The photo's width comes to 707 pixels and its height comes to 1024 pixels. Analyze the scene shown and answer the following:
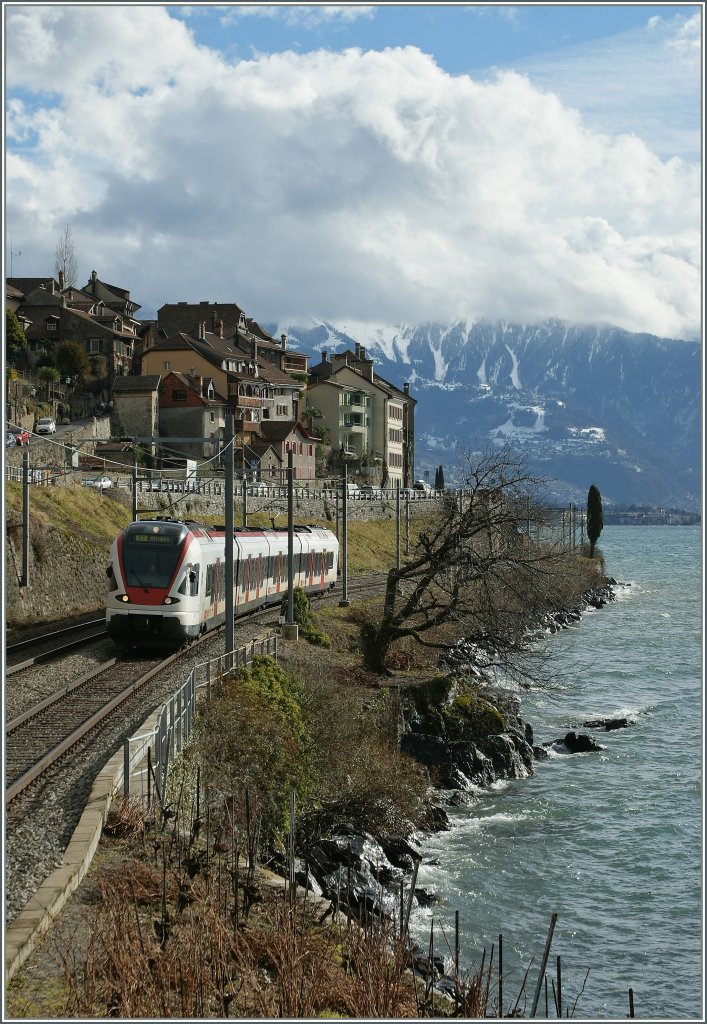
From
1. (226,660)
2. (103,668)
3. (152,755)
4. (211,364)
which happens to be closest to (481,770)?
(226,660)

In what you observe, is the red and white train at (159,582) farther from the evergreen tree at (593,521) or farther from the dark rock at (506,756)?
the evergreen tree at (593,521)

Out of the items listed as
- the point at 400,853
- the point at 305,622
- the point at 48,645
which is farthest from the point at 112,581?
the point at 305,622

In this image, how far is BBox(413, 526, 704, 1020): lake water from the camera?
1838 cm

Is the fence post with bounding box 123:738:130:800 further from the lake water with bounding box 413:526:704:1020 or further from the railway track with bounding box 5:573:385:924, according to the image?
the lake water with bounding box 413:526:704:1020

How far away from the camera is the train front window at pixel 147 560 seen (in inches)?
1116

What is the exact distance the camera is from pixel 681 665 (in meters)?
51.9

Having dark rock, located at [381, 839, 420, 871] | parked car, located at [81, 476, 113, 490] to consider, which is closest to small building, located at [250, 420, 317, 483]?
parked car, located at [81, 476, 113, 490]

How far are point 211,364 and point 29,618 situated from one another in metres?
66.0

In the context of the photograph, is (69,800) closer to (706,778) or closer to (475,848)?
(706,778)

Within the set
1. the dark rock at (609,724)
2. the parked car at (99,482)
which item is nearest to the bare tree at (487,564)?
the dark rock at (609,724)

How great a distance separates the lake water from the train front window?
920 cm

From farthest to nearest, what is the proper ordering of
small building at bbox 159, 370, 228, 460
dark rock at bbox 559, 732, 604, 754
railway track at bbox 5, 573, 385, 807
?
small building at bbox 159, 370, 228, 460 < dark rock at bbox 559, 732, 604, 754 < railway track at bbox 5, 573, 385, 807

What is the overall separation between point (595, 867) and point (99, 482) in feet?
135

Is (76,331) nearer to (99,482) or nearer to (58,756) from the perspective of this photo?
(99,482)
